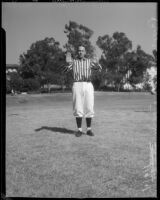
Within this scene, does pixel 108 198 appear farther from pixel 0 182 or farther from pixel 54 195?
pixel 0 182

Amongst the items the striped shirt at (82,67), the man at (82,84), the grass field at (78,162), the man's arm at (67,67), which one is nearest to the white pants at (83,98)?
the man at (82,84)

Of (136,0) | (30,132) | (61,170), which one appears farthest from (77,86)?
(136,0)

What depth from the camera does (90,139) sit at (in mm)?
5762

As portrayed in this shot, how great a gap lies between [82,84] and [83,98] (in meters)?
0.33

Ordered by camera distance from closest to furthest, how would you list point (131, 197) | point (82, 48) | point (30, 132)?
point (131, 197) < point (82, 48) < point (30, 132)

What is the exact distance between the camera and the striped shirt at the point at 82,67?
225 inches

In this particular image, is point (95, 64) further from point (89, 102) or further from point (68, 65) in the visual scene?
point (89, 102)

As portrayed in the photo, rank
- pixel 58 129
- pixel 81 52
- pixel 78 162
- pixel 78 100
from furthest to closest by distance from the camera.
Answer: pixel 58 129 → pixel 78 100 → pixel 81 52 → pixel 78 162

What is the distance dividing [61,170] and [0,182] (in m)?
1.08

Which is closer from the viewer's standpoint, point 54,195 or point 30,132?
point 54,195

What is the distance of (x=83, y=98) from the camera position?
6062 mm

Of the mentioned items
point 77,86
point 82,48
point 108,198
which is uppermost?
point 82,48

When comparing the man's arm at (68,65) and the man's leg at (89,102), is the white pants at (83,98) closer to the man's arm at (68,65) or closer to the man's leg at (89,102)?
the man's leg at (89,102)

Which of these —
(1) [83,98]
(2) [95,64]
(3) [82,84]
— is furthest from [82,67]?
(1) [83,98]
